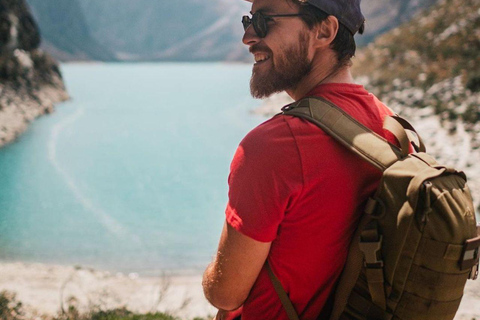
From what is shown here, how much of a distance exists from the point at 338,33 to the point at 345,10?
0.08m

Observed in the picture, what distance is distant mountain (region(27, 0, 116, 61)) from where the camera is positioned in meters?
81.1

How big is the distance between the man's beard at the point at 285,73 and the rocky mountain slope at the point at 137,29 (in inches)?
3079

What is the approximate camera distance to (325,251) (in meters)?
1.48

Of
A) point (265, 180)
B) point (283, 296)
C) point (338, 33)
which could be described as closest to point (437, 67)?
point (338, 33)

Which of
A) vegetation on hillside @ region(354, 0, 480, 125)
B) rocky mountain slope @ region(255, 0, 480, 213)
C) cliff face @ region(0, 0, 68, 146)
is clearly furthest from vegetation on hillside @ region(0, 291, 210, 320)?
cliff face @ region(0, 0, 68, 146)

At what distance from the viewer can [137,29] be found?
112812 mm

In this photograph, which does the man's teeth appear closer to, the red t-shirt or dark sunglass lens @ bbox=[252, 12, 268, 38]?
dark sunglass lens @ bbox=[252, 12, 268, 38]

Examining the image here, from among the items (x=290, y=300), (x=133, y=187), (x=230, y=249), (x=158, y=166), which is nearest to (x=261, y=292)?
(x=290, y=300)

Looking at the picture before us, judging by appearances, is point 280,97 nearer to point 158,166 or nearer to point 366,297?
point 158,166

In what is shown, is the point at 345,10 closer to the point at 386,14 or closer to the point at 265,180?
the point at 265,180

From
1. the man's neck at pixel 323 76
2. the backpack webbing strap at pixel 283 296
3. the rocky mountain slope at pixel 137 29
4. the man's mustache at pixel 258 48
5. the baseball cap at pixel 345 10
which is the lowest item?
the rocky mountain slope at pixel 137 29

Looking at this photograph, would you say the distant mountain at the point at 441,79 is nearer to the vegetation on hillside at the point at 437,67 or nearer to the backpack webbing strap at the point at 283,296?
the vegetation on hillside at the point at 437,67

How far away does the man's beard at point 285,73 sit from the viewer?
1604mm

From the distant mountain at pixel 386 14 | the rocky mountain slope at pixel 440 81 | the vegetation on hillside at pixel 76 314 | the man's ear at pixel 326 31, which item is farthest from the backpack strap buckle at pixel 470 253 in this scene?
the distant mountain at pixel 386 14
